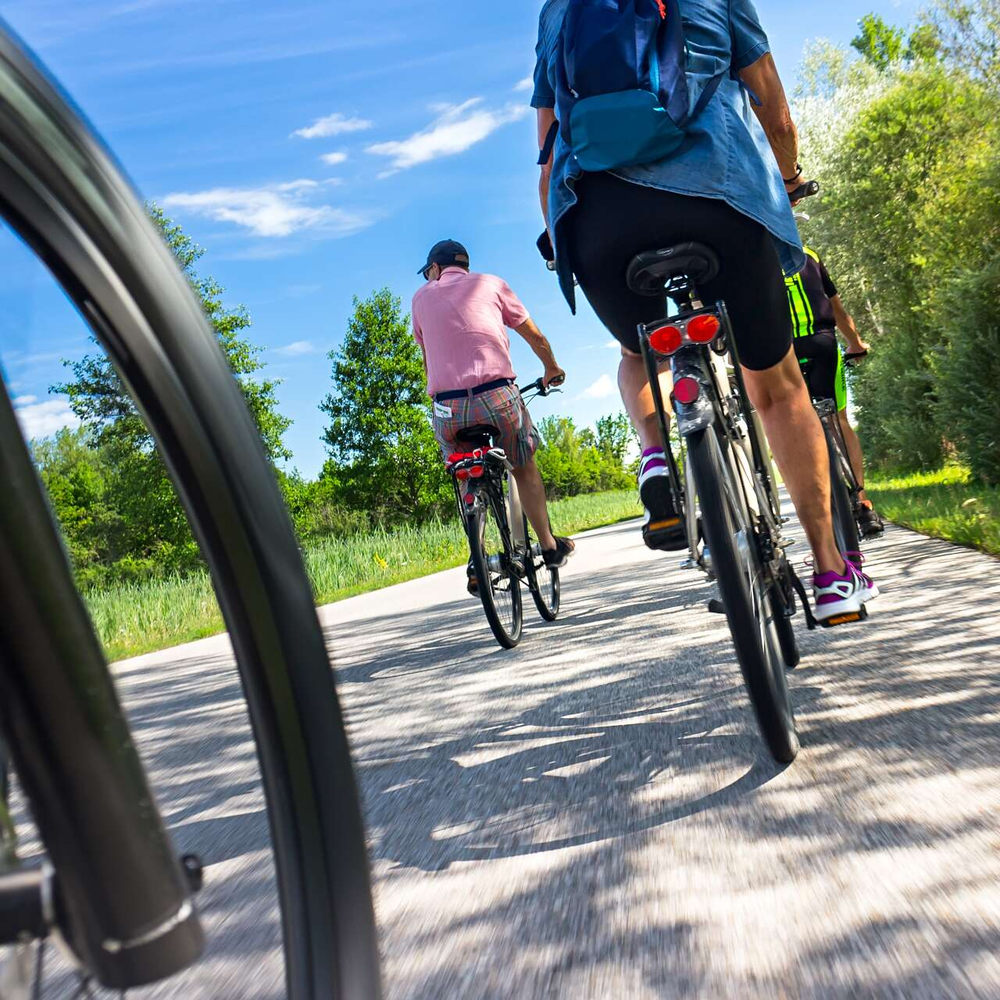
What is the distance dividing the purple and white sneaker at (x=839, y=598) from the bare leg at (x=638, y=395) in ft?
2.35

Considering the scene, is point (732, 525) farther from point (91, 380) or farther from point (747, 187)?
point (91, 380)

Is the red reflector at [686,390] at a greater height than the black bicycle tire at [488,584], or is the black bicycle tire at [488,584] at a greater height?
the red reflector at [686,390]

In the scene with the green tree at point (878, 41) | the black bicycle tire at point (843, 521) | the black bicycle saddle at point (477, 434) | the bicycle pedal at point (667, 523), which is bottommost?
the black bicycle tire at point (843, 521)

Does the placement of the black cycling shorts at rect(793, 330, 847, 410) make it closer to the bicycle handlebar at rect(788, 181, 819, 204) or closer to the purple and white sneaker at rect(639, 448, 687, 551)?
the bicycle handlebar at rect(788, 181, 819, 204)

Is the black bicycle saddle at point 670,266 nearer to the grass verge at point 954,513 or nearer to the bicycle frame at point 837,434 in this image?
the bicycle frame at point 837,434

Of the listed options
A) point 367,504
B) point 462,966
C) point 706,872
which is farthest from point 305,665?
point 367,504

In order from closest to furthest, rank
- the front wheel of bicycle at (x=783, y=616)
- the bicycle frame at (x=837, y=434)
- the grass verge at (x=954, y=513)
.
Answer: the front wheel of bicycle at (x=783, y=616), the bicycle frame at (x=837, y=434), the grass verge at (x=954, y=513)

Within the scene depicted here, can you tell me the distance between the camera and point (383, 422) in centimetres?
4409

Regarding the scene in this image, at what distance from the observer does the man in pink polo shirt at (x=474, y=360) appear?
5.86m

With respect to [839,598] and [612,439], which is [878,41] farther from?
[839,598]

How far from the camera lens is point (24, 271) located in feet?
2.75

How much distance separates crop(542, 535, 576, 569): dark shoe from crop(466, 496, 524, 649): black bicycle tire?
1.36ft

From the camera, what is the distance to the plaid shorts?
5.86 metres

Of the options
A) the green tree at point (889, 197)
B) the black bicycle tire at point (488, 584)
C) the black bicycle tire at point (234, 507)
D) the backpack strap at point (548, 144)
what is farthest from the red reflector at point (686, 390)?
the green tree at point (889, 197)
